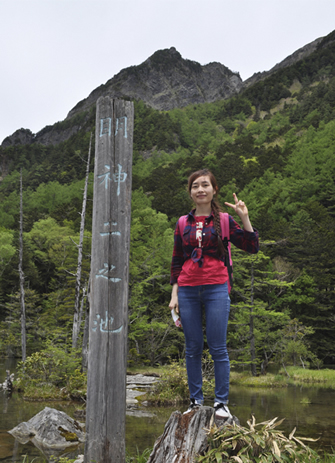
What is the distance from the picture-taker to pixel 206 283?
2.93 metres

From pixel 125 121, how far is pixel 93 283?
1306mm

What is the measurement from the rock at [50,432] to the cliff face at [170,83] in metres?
145

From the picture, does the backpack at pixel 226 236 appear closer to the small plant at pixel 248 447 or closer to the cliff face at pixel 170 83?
the small plant at pixel 248 447

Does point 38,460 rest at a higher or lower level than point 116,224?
lower

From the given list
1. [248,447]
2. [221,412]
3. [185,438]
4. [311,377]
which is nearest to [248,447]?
[248,447]

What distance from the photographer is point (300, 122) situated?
79.5 metres

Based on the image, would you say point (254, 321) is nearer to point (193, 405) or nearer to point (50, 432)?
point (50, 432)

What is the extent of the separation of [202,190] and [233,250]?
65.2 feet

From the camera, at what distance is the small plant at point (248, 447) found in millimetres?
2568

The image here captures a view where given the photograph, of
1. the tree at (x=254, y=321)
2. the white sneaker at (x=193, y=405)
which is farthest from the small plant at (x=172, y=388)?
the white sneaker at (x=193, y=405)

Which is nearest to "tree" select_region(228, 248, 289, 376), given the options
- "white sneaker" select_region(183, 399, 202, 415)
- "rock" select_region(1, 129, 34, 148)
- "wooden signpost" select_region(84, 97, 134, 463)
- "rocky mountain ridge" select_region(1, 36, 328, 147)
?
"white sneaker" select_region(183, 399, 202, 415)

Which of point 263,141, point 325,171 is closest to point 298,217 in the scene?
point 325,171

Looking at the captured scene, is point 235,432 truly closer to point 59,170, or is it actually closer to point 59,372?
point 59,372

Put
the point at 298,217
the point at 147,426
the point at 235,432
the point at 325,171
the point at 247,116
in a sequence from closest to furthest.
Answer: the point at 235,432 → the point at 147,426 → the point at 298,217 → the point at 325,171 → the point at 247,116
